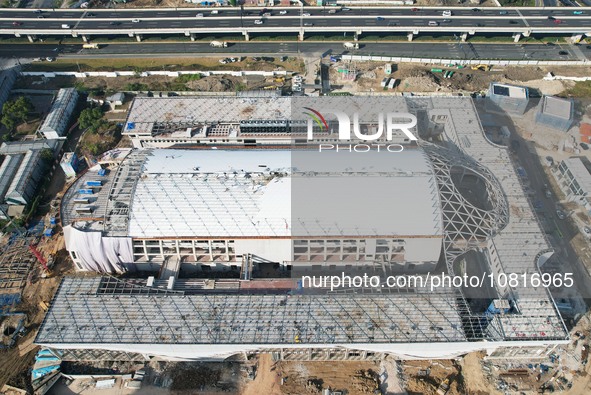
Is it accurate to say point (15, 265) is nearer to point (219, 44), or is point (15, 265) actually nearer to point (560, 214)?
point (219, 44)

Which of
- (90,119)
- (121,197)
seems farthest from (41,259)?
(90,119)

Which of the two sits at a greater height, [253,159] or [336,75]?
[336,75]

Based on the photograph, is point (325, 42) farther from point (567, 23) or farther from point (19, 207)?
point (19, 207)

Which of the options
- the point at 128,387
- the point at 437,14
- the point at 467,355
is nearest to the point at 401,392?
the point at 467,355

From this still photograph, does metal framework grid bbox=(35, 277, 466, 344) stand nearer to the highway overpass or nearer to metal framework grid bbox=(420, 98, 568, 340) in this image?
metal framework grid bbox=(420, 98, 568, 340)

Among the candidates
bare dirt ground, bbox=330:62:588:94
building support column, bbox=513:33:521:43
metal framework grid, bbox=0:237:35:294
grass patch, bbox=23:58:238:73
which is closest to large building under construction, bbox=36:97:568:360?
metal framework grid, bbox=0:237:35:294
